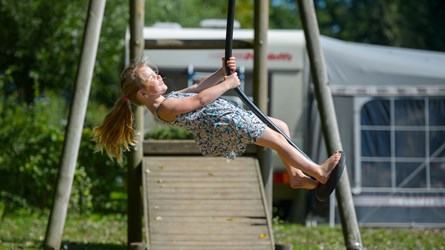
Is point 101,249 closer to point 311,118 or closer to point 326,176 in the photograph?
point 326,176

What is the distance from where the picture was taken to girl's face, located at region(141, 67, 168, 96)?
7.12m

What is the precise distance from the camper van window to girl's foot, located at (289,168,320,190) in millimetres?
7132

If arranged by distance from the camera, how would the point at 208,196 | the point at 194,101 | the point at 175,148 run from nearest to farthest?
the point at 194,101 < the point at 208,196 < the point at 175,148

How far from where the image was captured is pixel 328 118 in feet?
29.3

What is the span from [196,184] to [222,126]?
253 centimetres

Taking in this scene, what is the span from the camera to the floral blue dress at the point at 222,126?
6.89 meters

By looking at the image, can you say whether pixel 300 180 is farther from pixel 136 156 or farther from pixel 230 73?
pixel 136 156

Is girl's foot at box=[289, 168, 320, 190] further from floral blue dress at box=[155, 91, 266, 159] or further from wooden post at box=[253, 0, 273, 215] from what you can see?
wooden post at box=[253, 0, 273, 215]

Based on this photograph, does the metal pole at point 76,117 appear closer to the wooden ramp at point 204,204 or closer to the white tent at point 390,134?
the wooden ramp at point 204,204

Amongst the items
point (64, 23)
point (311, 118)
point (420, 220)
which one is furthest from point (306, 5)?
point (64, 23)

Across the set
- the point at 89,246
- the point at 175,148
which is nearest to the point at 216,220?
the point at 175,148

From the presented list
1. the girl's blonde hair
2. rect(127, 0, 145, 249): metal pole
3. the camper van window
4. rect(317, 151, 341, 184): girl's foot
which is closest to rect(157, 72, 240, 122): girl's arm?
the girl's blonde hair

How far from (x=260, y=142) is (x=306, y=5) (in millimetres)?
2575

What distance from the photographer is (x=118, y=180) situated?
567 inches
